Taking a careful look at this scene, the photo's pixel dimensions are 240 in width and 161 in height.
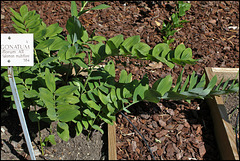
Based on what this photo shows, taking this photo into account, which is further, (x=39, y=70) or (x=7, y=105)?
(x=7, y=105)

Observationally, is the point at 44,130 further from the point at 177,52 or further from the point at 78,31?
the point at 177,52

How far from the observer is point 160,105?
2375 millimetres

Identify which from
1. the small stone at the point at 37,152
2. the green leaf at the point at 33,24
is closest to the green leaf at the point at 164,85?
the green leaf at the point at 33,24

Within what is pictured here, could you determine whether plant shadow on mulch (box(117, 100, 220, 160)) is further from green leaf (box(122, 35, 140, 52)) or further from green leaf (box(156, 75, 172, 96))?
green leaf (box(122, 35, 140, 52))

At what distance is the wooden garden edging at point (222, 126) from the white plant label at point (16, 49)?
152 centimetres

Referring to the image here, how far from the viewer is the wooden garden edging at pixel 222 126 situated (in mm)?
1993

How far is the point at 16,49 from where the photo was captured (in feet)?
4.49

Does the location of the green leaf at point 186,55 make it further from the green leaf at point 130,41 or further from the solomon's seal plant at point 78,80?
the green leaf at point 130,41

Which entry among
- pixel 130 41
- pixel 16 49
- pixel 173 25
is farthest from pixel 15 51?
pixel 173 25

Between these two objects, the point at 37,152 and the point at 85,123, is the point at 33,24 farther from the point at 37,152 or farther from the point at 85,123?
the point at 37,152

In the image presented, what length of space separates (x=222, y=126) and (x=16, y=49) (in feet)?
5.29

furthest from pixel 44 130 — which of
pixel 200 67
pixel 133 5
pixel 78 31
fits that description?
pixel 133 5

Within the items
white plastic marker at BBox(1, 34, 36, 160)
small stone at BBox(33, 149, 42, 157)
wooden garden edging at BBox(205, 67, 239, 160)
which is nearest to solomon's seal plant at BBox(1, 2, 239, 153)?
white plastic marker at BBox(1, 34, 36, 160)

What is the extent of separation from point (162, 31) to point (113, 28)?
21.1 inches
